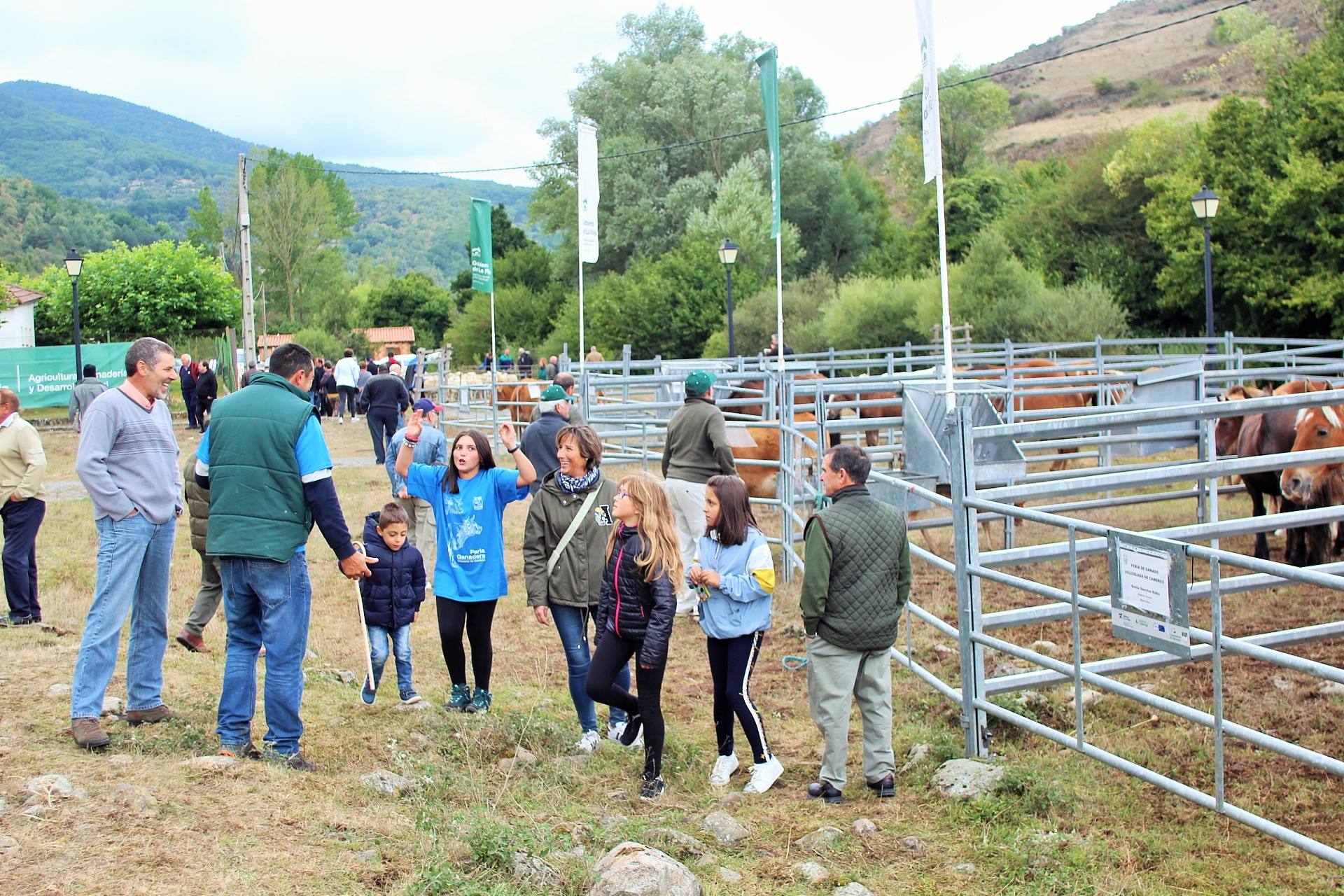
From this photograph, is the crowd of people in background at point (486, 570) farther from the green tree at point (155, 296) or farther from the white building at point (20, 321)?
the white building at point (20, 321)

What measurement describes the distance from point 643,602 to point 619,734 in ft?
3.53

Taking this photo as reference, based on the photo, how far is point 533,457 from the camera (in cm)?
809

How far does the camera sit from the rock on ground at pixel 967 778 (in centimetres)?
466

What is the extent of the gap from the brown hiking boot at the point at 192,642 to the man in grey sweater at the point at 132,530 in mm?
1809

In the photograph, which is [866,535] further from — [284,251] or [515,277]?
[284,251]

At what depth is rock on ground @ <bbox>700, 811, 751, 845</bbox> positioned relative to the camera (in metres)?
4.34

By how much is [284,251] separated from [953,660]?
73505 mm

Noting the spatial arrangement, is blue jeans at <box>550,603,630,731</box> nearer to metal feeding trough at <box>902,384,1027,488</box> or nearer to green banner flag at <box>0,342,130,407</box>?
metal feeding trough at <box>902,384,1027,488</box>

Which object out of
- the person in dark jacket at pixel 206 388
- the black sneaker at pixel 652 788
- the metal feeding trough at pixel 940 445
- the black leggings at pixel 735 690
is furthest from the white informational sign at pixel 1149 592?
the person in dark jacket at pixel 206 388

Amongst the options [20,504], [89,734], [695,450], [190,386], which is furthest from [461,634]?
[190,386]

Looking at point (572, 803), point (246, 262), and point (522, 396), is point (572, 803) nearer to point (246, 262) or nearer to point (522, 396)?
point (522, 396)

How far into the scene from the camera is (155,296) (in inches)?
1412

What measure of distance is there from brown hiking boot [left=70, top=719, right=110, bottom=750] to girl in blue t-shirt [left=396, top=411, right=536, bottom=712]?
5.30 feet

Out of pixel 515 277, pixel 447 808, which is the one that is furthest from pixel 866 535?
pixel 515 277
